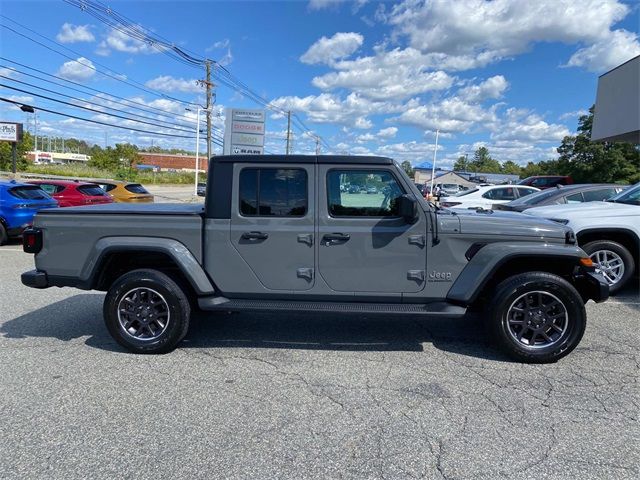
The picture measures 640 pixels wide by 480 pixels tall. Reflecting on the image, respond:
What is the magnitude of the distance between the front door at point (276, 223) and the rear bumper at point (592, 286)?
2475 millimetres

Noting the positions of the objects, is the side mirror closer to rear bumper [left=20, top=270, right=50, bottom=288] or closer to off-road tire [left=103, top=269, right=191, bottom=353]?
off-road tire [left=103, top=269, right=191, bottom=353]

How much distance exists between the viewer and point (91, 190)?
1402 centimetres

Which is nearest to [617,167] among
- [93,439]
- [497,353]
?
[497,353]

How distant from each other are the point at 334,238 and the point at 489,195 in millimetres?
11453

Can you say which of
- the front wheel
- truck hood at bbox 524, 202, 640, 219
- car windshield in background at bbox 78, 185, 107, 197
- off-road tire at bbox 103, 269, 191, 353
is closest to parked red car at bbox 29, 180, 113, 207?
car windshield in background at bbox 78, 185, 107, 197

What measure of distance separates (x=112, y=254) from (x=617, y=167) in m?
52.2

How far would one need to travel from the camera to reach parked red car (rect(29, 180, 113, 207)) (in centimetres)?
1341

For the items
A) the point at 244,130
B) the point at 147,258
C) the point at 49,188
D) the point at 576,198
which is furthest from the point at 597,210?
the point at 244,130

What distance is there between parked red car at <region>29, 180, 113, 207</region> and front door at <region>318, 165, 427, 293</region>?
11.6m

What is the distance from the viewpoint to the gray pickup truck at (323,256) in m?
4.00

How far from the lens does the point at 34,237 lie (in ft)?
14.0

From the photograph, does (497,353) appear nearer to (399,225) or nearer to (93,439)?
(399,225)

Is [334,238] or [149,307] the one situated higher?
[334,238]

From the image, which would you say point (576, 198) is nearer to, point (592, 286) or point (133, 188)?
point (592, 286)
